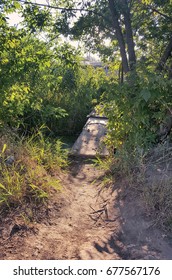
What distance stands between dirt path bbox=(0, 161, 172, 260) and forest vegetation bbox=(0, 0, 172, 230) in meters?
0.24

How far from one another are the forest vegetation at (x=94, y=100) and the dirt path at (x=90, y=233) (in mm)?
243

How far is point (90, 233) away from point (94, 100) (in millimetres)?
2410

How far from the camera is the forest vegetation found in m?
3.47

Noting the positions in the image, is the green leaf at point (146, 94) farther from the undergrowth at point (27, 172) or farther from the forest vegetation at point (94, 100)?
the undergrowth at point (27, 172)

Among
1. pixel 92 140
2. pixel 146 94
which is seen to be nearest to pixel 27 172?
pixel 146 94

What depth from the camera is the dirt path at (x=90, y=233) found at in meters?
2.49

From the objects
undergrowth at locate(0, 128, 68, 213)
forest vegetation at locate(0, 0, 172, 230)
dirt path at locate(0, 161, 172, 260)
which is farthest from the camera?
forest vegetation at locate(0, 0, 172, 230)

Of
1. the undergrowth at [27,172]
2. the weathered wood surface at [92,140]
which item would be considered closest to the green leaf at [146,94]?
the undergrowth at [27,172]

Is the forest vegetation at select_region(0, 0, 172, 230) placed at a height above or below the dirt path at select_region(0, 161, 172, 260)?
above

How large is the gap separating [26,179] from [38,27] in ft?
7.99

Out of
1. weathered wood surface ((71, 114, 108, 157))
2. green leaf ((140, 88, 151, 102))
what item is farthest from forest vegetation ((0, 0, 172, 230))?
weathered wood surface ((71, 114, 108, 157))

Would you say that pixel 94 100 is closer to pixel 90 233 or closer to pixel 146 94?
pixel 146 94

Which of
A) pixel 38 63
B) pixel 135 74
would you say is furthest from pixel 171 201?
pixel 38 63

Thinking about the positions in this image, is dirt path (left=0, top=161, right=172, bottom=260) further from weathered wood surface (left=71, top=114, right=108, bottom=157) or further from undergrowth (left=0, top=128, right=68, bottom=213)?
weathered wood surface (left=71, top=114, right=108, bottom=157)
